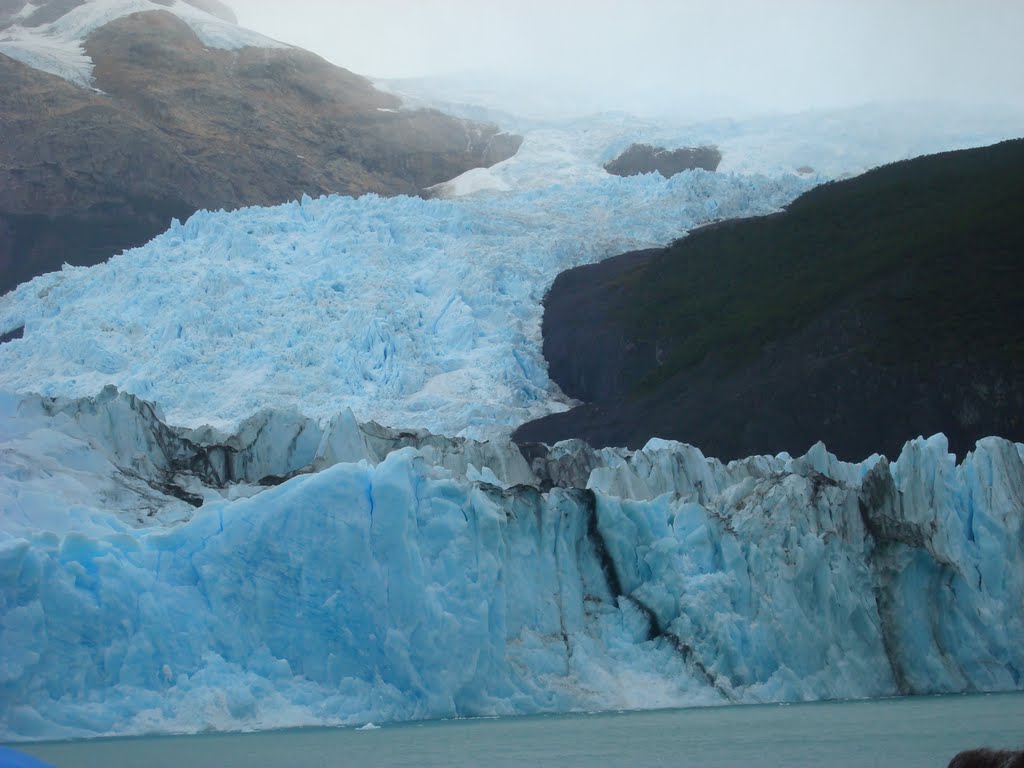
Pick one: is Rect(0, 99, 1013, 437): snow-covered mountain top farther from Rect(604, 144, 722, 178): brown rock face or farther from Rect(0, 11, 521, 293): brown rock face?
Rect(0, 11, 521, 293): brown rock face

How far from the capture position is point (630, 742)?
50.6 feet

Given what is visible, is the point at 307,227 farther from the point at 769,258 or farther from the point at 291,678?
the point at 291,678

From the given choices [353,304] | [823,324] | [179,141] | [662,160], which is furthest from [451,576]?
[179,141]

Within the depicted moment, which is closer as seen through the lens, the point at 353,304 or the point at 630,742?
the point at 630,742

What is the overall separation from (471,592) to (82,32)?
6941cm

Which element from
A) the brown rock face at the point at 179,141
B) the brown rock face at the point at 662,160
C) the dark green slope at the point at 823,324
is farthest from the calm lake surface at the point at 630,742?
the brown rock face at the point at 662,160

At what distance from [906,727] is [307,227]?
1457 inches

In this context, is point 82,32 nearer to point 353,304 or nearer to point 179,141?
point 179,141

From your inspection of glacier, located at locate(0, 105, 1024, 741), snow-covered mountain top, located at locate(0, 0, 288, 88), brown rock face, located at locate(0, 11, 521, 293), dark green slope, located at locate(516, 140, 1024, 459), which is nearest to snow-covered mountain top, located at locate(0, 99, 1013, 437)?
dark green slope, located at locate(516, 140, 1024, 459)

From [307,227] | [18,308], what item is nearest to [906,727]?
[307,227]

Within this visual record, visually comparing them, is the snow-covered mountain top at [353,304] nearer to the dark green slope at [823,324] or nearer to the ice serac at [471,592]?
the dark green slope at [823,324]

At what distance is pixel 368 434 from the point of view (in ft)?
81.8

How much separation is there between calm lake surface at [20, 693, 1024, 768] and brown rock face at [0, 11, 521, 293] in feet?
156

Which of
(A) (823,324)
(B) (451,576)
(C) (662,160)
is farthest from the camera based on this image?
(C) (662,160)
